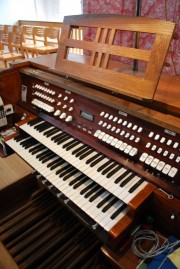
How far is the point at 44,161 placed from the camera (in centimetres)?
146

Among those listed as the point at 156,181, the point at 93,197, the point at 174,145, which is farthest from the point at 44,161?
the point at 174,145

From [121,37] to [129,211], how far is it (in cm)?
149

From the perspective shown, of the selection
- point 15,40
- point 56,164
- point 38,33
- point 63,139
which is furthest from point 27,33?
point 56,164

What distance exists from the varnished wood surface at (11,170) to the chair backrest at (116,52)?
788 millimetres

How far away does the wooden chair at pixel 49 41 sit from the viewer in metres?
5.13

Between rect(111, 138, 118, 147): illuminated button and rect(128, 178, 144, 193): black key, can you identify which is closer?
rect(128, 178, 144, 193): black key

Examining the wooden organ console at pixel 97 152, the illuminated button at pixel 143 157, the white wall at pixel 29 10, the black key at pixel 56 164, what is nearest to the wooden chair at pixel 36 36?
the white wall at pixel 29 10

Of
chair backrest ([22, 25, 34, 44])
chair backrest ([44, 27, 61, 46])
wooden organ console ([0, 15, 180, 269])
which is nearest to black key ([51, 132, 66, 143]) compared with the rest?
wooden organ console ([0, 15, 180, 269])

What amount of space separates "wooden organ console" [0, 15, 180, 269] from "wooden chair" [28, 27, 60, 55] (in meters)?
3.66

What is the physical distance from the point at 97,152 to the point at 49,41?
5295mm

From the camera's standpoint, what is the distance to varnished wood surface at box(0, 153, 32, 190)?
1.51 meters

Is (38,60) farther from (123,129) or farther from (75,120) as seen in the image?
(123,129)

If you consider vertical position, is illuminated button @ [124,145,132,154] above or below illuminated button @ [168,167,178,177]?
above

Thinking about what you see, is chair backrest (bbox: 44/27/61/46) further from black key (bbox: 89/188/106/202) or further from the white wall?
black key (bbox: 89/188/106/202)
